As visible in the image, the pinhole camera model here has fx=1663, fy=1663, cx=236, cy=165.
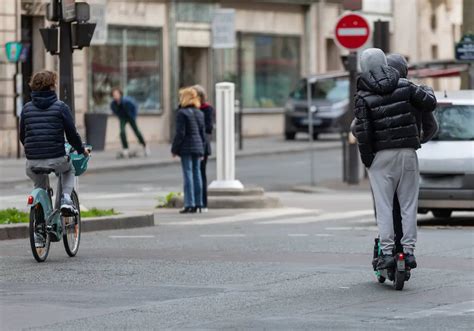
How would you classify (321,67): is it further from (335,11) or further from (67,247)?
(67,247)

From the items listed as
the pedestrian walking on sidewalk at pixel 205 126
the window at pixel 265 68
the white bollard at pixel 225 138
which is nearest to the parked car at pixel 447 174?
the pedestrian walking on sidewalk at pixel 205 126

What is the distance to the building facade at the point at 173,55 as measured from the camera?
3794 cm

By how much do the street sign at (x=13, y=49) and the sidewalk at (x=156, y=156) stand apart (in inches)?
86.0

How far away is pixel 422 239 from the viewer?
56.4 feet

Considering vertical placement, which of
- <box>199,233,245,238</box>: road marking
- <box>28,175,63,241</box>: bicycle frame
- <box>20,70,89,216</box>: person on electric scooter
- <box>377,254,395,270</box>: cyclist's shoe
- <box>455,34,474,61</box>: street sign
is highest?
<box>455,34,474,61</box>: street sign

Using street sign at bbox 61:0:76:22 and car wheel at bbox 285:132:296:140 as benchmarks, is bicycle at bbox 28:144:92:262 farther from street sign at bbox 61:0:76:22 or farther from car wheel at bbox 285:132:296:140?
car wheel at bbox 285:132:296:140

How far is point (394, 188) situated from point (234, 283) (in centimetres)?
142

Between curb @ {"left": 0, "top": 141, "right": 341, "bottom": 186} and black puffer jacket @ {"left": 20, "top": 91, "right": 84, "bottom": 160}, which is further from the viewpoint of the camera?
curb @ {"left": 0, "top": 141, "right": 341, "bottom": 186}

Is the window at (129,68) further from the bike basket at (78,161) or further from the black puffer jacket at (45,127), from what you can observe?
the black puffer jacket at (45,127)

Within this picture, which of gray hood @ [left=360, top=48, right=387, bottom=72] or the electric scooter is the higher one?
gray hood @ [left=360, top=48, right=387, bottom=72]

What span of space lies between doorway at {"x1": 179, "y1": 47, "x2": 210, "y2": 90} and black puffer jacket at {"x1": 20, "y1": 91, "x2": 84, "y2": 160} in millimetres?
30811

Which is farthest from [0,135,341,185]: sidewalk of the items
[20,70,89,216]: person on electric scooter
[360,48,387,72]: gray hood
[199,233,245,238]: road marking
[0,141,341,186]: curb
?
[360,48,387,72]: gray hood

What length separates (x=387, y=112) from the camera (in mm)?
12383

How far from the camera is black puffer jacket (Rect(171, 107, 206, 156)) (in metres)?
22.2
